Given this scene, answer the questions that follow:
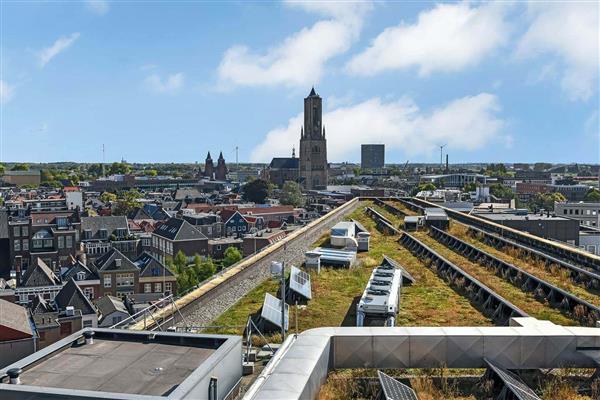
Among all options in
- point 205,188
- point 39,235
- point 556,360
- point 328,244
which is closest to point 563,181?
point 205,188

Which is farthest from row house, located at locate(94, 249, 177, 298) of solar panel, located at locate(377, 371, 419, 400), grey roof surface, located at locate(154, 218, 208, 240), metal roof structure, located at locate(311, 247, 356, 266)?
solar panel, located at locate(377, 371, 419, 400)

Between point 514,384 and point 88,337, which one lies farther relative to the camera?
point 88,337

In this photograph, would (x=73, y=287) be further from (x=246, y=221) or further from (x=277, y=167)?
(x=277, y=167)

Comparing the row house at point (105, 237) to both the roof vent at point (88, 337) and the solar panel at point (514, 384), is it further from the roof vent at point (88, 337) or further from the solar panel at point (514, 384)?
the solar panel at point (514, 384)

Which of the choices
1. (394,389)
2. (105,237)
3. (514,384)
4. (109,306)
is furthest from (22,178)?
(514,384)

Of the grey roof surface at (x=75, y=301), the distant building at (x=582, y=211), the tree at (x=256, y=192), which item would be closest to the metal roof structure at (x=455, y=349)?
the grey roof surface at (x=75, y=301)

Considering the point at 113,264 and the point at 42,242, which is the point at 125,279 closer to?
the point at 113,264
